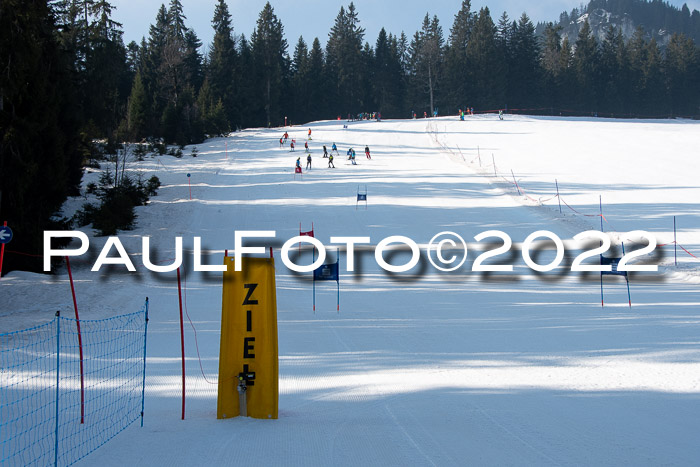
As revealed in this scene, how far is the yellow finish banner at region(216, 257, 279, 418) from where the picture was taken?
7.16 meters

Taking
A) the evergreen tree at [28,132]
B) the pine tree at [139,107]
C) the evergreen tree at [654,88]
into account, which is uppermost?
the evergreen tree at [654,88]

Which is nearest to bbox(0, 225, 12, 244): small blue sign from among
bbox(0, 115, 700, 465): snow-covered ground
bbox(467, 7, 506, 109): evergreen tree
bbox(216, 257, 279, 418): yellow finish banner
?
bbox(0, 115, 700, 465): snow-covered ground

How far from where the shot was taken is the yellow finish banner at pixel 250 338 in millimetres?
7164

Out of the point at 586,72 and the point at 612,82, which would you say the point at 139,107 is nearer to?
the point at 586,72

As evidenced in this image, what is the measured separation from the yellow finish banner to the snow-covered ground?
328 millimetres

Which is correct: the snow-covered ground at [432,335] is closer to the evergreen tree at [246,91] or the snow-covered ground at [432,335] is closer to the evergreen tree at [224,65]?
the evergreen tree at [224,65]

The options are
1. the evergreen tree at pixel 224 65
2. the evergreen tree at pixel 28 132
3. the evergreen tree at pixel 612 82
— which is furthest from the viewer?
the evergreen tree at pixel 612 82

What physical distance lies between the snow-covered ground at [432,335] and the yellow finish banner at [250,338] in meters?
0.33

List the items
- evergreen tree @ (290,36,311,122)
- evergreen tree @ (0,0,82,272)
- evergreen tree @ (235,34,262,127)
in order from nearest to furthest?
evergreen tree @ (0,0,82,272) → evergreen tree @ (235,34,262,127) → evergreen tree @ (290,36,311,122)

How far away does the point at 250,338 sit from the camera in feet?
23.6

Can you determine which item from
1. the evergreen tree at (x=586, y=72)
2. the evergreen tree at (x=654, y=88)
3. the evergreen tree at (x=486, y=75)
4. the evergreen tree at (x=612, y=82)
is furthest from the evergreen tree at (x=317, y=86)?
the evergreen tree at (x=654, y=88)

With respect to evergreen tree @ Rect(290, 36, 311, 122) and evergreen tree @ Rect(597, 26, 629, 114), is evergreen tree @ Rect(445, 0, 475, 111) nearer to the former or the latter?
evergreen tree @ Rect(290, 36, 311, 122)

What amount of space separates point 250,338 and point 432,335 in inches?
237

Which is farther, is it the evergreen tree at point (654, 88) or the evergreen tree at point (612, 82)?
the evergreen tree at point (654, 88)
